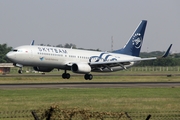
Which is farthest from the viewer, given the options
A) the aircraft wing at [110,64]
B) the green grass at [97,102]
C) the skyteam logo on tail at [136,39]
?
the skyteam logo on tail at [136,39]

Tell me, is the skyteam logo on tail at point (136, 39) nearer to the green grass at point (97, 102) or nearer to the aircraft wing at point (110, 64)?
the aircraft wing at point (110, 64)

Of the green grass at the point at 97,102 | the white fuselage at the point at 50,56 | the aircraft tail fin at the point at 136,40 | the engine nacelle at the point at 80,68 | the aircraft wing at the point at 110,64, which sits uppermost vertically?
the aircraft tail fin at the point at 136,40

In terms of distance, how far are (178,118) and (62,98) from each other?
12979 millimetres

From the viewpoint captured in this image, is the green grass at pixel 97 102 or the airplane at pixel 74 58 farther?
the airplane at pixel 74 58

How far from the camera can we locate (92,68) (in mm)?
70188

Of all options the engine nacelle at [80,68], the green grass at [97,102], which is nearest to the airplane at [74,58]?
the engine nacelle at [80,68]

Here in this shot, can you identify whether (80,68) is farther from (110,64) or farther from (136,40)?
(136,40)

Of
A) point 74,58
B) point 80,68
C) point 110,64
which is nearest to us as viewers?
point 80,68

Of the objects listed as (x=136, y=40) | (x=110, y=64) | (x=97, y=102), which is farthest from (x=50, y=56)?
(x=97, y=102)

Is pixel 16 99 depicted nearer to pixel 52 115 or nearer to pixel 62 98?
pixel 62 98

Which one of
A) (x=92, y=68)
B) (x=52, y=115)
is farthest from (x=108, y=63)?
(x=52, y=115)

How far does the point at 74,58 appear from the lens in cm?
6769

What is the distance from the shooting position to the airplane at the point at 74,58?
63156mm

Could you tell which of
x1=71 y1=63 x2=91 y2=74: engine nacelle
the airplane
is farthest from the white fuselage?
x1=71 y1=63 x2=91 y2=74: engine nacelle
